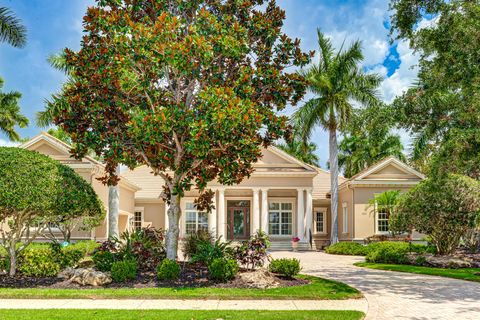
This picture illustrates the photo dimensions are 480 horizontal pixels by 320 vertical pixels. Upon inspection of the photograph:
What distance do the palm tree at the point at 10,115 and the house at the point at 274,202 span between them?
1109 cm

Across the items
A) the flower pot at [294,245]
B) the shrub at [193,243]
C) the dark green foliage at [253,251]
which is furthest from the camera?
the flower pot at [294,245]

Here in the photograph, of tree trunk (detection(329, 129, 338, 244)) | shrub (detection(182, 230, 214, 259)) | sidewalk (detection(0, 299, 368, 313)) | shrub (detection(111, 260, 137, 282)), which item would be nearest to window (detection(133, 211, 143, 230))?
tree trunk (detection(329, 129, 338, 244))

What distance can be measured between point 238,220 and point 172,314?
2307 cm

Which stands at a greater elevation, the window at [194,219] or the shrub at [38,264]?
the window at [194,219]

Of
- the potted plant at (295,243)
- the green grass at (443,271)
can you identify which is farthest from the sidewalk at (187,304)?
the potted plant at (295,243)

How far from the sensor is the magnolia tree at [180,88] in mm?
11531

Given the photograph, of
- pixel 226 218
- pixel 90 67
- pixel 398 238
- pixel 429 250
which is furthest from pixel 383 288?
pixel 226 218

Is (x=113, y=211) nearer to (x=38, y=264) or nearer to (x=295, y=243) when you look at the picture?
(x=38, y=264)

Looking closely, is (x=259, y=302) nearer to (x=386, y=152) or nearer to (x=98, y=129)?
(x=98, y=129)

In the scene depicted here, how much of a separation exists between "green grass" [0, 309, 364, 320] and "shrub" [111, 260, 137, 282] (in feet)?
9.68

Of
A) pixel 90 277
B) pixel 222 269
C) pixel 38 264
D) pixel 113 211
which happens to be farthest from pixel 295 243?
pixel 90 277

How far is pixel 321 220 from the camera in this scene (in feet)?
111

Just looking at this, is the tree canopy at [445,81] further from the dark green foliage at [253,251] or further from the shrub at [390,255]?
the dark green foliage at [253,251]

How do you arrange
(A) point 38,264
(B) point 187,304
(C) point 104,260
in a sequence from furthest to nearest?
(A) point 38,264
(C) point 104,260
(B) point 187,304
